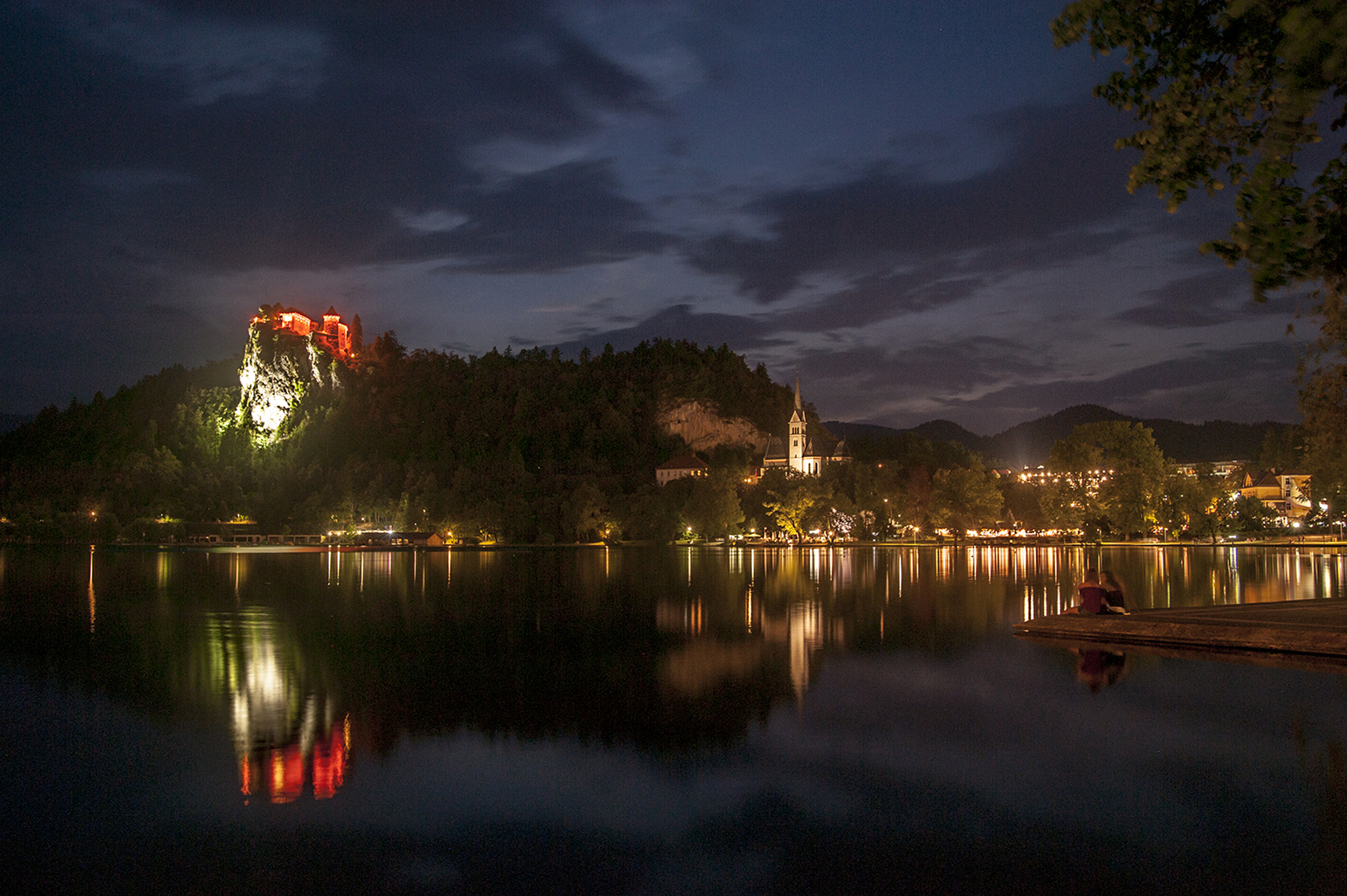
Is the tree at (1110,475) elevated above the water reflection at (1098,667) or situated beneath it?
elevated above

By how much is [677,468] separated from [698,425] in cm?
2223

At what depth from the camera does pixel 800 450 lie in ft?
540

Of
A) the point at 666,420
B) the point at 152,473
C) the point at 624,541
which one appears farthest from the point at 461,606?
the point at 666,420

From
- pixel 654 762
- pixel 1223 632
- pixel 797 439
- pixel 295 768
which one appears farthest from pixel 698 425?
pixel 295 768

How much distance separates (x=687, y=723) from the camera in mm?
11156

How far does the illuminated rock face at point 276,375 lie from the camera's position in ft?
535

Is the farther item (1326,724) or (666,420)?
(666,420)

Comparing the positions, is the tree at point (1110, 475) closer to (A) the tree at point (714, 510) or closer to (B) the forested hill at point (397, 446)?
(A) the tree at point (714, 510)

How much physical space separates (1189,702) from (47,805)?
13.2 meters

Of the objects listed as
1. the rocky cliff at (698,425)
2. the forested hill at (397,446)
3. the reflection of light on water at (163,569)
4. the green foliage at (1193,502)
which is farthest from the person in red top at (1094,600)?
the rocky cliff at (698,425)

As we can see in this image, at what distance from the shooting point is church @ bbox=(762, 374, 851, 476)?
15888 centimetres

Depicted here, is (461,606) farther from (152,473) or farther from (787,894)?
(152,473)

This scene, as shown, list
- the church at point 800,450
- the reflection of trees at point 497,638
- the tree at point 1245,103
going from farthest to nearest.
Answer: the church at point 800,450, the reflection of trees at point 497,638, the tree at point 1245,103

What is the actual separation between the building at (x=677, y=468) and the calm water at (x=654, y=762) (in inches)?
5074
